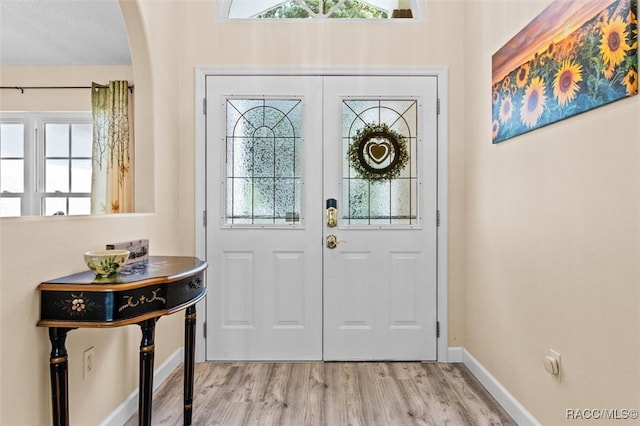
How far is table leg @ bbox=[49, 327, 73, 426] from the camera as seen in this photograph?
137 centimetres

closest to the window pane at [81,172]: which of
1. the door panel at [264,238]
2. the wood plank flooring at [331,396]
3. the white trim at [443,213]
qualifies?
the door panel at [264,238]

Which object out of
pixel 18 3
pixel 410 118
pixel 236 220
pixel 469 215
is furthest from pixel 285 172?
pixel 18 3

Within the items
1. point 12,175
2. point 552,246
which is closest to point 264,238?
point 552,246

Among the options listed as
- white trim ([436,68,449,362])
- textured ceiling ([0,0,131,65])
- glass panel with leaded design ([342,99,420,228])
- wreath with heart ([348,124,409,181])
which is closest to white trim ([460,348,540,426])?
white trim ([436,68,449,362])

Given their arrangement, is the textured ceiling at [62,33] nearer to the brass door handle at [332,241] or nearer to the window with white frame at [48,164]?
the window with white frame at [48,164]

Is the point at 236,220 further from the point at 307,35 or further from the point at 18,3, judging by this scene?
the point at 18,3

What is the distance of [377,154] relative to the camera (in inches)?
113

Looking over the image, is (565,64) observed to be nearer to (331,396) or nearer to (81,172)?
(331,396)

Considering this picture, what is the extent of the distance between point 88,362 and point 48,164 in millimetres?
3032

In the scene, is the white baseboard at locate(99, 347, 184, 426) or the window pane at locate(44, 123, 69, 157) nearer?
the white baseboard at locate(99, 347, 184, 426)

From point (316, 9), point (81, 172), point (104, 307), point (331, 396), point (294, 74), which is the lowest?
point (331, 396)

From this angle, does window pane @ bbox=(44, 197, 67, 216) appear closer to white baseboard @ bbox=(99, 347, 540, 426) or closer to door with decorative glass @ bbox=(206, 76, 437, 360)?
door with decorative glass @ bbox=(206, 76, 437, 360)

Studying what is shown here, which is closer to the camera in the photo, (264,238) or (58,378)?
(58,378)

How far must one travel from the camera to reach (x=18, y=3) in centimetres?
310
